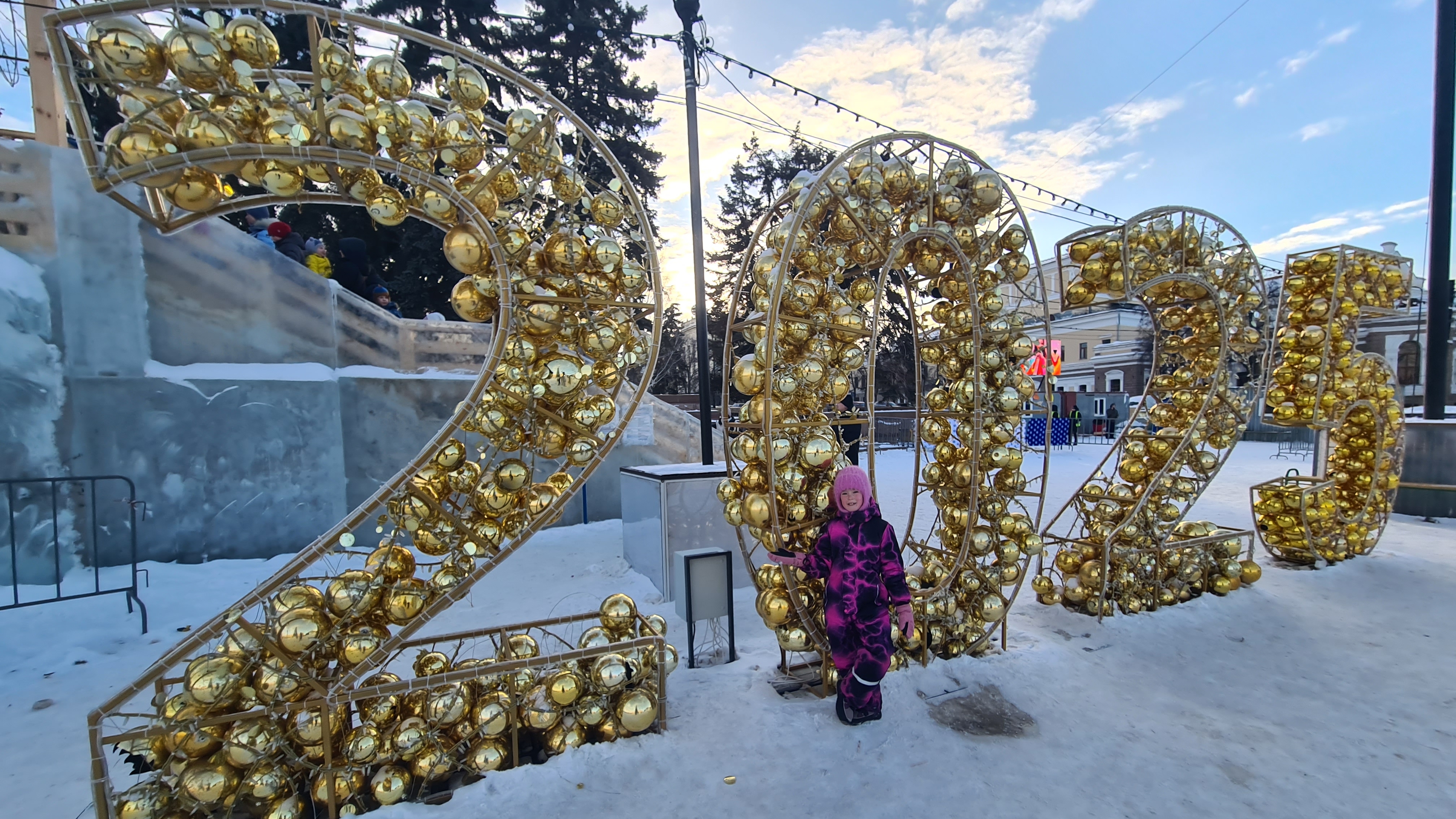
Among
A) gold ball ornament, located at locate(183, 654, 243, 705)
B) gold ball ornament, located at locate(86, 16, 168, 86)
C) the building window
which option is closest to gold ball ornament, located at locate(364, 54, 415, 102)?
gold ball ornament, located at locate(86, 16, 168, 86)

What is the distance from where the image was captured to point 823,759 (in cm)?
325

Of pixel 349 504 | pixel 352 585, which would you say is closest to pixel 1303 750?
pixel 352 585

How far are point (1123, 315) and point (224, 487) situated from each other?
1452 inches

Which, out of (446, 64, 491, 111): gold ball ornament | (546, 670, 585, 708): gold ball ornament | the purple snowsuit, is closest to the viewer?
(446, 64, 491, 111): gold ball ornament

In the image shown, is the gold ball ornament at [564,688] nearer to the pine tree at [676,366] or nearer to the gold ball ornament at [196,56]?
the gold ball ornament at [196,56]

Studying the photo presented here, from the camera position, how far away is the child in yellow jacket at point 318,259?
7750 millimetres

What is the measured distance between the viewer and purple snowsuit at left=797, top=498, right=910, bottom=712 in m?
3.48

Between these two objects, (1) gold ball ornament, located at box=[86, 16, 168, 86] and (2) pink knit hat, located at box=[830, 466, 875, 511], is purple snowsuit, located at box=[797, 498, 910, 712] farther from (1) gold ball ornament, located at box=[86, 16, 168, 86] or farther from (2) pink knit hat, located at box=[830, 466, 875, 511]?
(1) gold ball ornament, located at box=[86, 16, 168, 86]

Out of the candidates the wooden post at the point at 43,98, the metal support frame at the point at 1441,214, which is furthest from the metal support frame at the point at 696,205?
the metal support frame at the point at 1441,214

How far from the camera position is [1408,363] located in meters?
23.2

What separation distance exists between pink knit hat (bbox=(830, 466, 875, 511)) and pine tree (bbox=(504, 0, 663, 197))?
35.4 feet

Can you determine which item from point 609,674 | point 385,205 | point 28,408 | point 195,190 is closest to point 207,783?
point 609,674

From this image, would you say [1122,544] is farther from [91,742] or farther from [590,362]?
[91,742]

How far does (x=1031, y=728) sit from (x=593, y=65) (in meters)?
14.6
